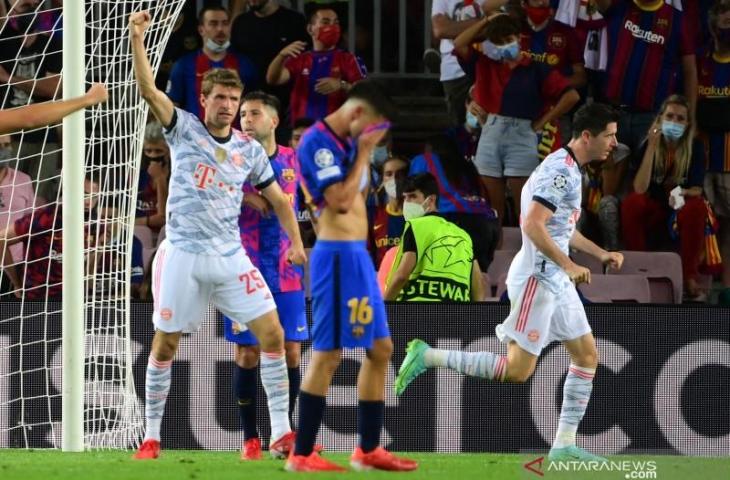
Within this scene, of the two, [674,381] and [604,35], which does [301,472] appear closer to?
[674,381]

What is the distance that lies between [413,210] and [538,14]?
292 centimetres

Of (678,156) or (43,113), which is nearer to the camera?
(43,113)

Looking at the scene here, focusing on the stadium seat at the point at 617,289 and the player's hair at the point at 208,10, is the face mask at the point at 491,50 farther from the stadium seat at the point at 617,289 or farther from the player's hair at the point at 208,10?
the stadium seat at the point at 617,289

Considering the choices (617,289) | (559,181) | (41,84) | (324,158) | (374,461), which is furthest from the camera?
(41,84)

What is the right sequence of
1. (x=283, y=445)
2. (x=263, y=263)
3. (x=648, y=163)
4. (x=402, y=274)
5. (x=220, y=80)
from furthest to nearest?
(x=648, y=163) < (x=402, y=274) < (x=263, y=263) < (x=283, y=445) < (x=220, y=80)

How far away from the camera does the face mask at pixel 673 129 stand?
12391mm

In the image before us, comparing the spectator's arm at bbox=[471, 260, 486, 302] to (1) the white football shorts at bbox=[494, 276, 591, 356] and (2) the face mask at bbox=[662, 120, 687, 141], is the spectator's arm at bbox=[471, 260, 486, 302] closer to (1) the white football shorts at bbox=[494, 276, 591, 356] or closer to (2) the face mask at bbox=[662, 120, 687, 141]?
(1) the white football shorts at bbox=[494, 276, 591, 356]

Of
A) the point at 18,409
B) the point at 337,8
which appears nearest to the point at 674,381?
the point at 18,409

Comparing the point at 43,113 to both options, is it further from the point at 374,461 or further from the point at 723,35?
the point at 723,35

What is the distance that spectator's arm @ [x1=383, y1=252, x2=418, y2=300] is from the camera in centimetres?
1044

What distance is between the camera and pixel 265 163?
880 cm

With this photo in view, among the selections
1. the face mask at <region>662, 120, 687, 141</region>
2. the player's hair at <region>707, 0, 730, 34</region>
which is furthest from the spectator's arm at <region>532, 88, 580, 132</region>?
the player's hair at <region>707, 0, 730, 34</region>

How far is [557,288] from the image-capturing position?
29.8ft

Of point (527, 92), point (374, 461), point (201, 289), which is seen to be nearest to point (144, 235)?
point (527, 92)
